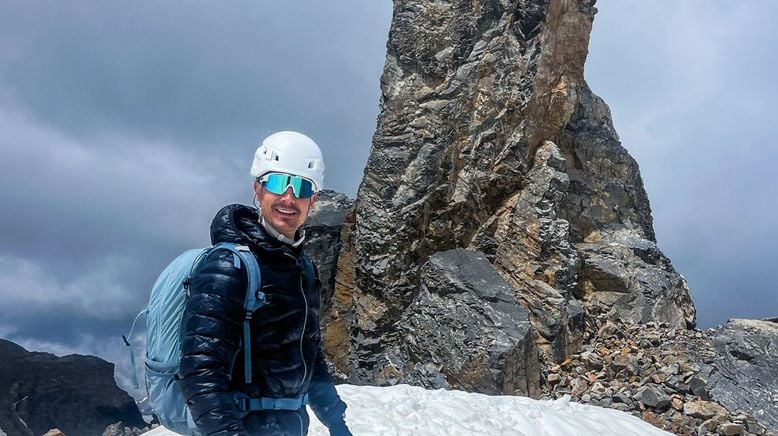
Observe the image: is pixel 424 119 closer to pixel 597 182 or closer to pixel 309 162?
pixel 597 182

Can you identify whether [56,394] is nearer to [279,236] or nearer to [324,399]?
[324,399]

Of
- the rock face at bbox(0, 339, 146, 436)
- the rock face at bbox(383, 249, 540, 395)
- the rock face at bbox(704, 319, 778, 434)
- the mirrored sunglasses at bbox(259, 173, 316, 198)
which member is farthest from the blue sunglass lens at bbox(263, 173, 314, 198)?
the rock face at bbox(0, 339, 146, 436)

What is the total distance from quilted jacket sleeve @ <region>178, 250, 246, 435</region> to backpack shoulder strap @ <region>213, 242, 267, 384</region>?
0.12ft

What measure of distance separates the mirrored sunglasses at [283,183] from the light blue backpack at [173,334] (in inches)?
15.9

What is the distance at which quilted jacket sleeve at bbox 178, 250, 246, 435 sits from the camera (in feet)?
8.85

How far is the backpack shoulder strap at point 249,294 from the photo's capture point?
2.90 metres

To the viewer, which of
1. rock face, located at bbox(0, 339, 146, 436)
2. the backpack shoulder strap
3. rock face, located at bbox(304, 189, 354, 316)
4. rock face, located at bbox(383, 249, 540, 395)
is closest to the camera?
the backpack shoulder strap

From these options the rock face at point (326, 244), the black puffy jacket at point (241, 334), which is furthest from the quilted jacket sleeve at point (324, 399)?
the rock face at point (326, 244)

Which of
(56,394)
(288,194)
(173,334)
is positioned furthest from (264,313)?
(56,394)

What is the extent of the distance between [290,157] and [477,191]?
17473 millimetres

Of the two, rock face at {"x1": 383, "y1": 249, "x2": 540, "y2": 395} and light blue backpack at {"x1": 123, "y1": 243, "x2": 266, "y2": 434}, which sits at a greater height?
rock face at {"x1": 383, "y1": 249, "x2": 540, "y2": 395}

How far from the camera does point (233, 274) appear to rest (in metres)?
2.86

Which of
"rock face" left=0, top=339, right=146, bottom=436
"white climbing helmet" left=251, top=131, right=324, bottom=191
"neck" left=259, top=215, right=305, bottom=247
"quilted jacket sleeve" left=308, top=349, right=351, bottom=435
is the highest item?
"rock face" left=0, top=339, right=146, bottom=436

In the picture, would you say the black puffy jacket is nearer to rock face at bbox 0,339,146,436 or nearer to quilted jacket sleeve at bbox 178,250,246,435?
quilted jacket sleeve at bbox 178,250,246,435
